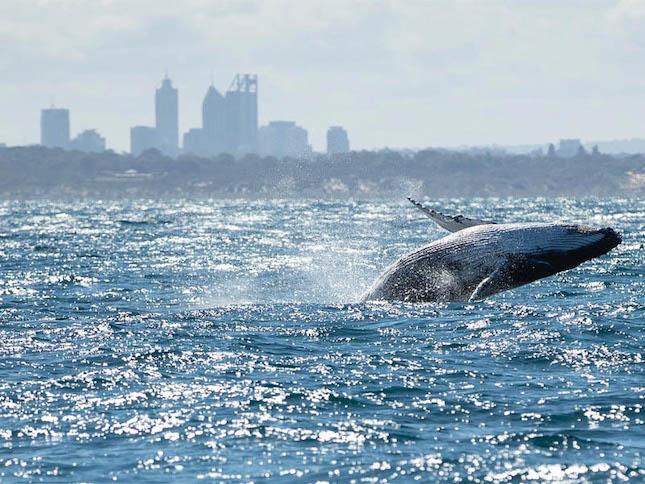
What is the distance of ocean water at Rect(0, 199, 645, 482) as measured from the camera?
13.4 meters

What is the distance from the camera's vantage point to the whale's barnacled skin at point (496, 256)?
70.8 ft

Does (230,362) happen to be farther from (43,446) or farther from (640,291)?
(640,291)

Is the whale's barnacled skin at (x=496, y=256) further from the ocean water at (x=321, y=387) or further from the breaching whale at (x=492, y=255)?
the ocean water at (x=321, y=387)

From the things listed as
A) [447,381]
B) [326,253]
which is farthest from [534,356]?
[326,253]

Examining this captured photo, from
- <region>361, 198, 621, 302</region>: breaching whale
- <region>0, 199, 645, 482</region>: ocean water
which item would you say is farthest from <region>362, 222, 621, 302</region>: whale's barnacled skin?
<region>0, 199, 645, 482</region>: ocean water

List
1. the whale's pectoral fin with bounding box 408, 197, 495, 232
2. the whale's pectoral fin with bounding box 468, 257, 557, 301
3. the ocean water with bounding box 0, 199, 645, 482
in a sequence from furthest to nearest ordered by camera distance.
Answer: the whale's pectoral fin with bounding box 408, 197, 495, 232, the whale's pectoral fin with bounding box 468, 257, 557, 301, the ocean water with bounding box 0, 199, 645, 482

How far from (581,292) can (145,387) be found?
15.7 m

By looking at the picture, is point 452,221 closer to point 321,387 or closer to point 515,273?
point 515,273

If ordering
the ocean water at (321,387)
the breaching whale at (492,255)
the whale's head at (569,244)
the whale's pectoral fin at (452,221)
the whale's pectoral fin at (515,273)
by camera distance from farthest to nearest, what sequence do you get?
the whale's pectoral fin at (452,221) → the whale's pectoral fin at (515,273) → the breaching whale at (492,255) → the whale's head at (569,244) → the ocean water at (321,387)

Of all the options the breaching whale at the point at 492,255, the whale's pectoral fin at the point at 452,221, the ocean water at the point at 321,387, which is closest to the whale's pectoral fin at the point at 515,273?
the breaching whale at the point at 492,255

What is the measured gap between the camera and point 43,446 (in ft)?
46.2

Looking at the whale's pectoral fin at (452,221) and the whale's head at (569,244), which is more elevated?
the whale's pectoral fin at (452,221)

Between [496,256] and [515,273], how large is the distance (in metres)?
0.44

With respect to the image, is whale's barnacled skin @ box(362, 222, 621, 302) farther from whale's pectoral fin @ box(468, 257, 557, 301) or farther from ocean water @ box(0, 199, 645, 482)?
ocean water @ box(0, 199, 645, 482)
